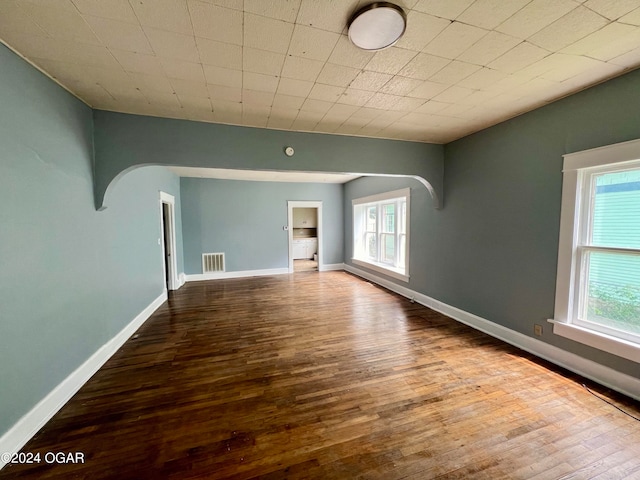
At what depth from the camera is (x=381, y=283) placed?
5.52m

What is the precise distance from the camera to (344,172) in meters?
3.28

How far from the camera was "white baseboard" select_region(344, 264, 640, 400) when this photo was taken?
78.7 inches

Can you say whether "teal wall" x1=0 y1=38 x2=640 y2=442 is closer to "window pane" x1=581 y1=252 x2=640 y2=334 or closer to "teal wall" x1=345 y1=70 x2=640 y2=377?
"teal wall" x1=345 y1=70 x2=640 y2=377

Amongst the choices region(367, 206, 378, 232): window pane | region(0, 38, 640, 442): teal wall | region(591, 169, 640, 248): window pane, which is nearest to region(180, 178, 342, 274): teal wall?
region(367, 206, 378, 232): window pane

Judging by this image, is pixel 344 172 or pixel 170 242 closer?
pixel 344 172

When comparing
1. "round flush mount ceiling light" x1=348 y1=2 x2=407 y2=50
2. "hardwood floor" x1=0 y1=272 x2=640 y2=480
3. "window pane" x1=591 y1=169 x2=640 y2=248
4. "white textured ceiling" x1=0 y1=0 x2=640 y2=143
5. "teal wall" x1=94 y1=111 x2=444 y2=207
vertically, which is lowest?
"hardwood floor" x1=0 y1=272 x2=640 y2=480

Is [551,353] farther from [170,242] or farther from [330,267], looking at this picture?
[170,242]

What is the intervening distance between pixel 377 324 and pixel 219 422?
2230 millimetres

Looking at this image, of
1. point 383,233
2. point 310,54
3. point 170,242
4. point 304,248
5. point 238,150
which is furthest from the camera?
point 304,248

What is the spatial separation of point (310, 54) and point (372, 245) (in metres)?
4.98

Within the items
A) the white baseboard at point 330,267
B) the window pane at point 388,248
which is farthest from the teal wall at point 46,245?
the white baseboard at point 330,267

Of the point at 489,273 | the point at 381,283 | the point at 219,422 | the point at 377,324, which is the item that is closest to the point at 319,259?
the point at 381,283

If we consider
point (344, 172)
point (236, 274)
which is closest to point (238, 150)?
point (344, 172)

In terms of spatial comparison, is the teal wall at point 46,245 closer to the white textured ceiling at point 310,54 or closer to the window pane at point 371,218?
the white textured ceiling at point 310,54
